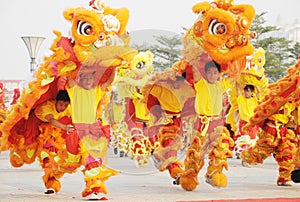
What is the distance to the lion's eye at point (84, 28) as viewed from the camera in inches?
311

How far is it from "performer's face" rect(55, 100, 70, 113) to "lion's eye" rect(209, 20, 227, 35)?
5.59 feet

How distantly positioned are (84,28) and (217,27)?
4.80 ft

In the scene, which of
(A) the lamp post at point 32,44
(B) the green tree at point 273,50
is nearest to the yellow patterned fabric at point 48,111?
(A) the lamp post at point 32,44

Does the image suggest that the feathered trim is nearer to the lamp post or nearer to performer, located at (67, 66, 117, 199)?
performer, located at (67, 66, 117, 199)

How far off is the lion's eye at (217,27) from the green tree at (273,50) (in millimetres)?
16780

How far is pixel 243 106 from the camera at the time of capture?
1355 cm

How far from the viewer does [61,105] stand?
829cm

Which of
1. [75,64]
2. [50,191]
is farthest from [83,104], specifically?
[50,191]

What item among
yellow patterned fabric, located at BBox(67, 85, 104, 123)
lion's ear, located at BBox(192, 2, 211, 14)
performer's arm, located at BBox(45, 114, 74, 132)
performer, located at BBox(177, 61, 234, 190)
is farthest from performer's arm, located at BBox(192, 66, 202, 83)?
performer's arm, located at BBox(45, 114, 74, 132)

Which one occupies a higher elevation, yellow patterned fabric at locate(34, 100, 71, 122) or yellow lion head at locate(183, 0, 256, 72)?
yellow lion head at locate(183, 0, 256, 72)

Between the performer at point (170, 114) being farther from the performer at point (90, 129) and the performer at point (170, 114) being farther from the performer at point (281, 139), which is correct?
the performer at point (90, 129)

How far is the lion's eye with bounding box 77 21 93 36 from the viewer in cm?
789

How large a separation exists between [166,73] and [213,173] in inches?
54.5

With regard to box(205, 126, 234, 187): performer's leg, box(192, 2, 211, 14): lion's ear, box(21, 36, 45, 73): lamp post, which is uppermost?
box(21, 36, 45, 73): lamp post
